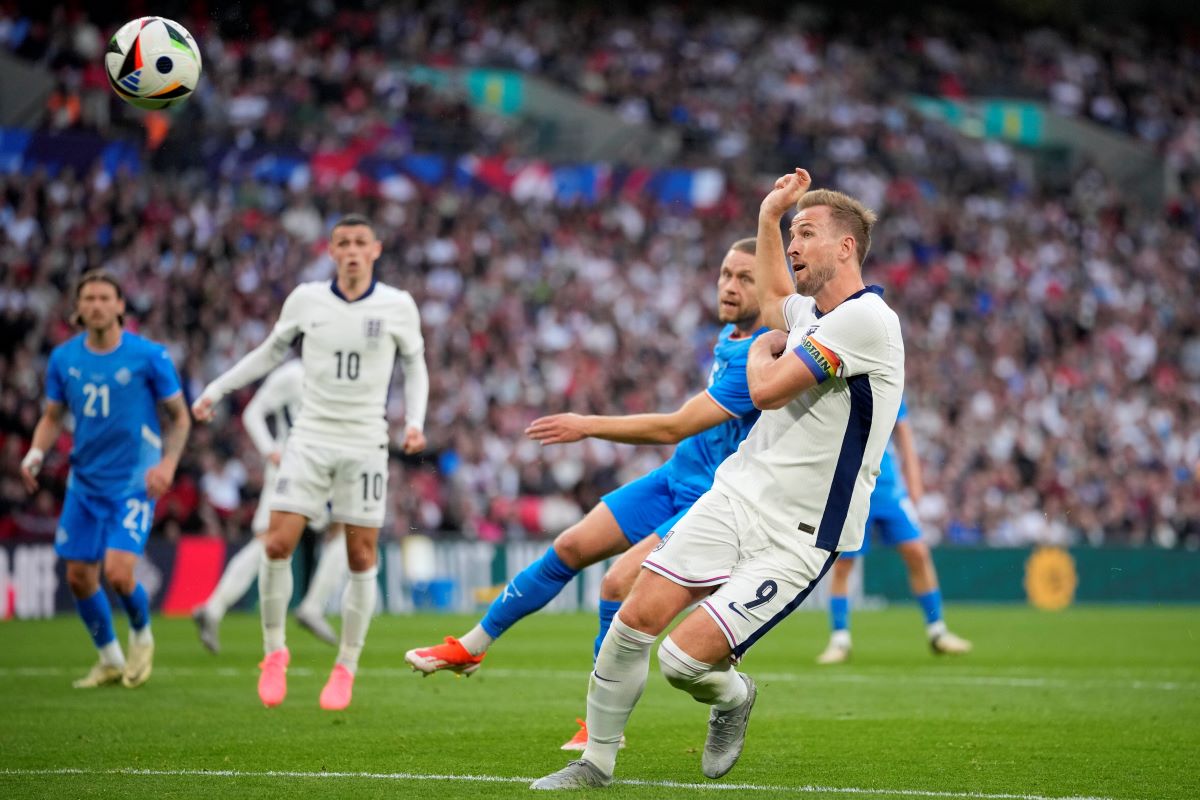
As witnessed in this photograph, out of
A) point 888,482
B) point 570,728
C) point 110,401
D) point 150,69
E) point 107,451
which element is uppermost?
point 150,69

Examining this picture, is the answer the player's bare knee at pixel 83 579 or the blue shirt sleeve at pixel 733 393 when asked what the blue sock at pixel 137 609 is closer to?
the player's bare knee at pixel 83 579

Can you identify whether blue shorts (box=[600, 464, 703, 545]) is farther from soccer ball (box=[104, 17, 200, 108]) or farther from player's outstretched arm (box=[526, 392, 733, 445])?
soccer ball (box=[104, 17, 200, 108])

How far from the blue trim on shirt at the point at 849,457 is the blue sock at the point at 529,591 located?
190 centimetres

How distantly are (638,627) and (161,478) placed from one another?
5068 mm

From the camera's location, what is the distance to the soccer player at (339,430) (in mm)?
9500

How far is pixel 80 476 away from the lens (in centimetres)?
1077

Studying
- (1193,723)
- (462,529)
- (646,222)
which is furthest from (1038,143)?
(1193,723)

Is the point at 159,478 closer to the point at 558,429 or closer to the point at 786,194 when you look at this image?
the point at 558,429

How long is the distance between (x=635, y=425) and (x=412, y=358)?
3727mm

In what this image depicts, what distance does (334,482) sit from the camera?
31.6 ft

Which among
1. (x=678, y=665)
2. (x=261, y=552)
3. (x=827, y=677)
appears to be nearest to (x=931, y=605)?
(x=827, y=677)

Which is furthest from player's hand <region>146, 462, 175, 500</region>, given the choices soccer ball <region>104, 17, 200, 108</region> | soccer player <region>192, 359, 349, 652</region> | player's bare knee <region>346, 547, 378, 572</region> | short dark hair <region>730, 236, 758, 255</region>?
short dark hair <region>730, 236, 758, 255</region>

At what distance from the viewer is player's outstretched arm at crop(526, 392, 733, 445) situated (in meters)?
6.25

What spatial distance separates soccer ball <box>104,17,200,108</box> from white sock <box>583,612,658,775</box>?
5.18 m
